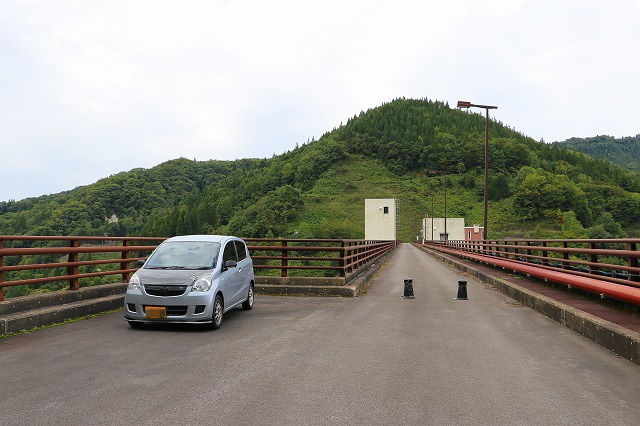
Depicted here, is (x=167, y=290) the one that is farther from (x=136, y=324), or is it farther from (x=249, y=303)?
(x=249, y=303)

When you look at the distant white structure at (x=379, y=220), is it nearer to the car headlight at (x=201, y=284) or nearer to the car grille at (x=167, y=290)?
the car headlight at (x=201, y=284)

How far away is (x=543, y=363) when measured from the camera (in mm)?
6281

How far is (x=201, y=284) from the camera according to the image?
334 inches

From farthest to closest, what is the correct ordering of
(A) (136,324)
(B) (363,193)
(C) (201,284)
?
(B) (363,193), (A) (136,324), (C) (201,284)

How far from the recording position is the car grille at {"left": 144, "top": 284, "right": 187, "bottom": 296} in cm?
838

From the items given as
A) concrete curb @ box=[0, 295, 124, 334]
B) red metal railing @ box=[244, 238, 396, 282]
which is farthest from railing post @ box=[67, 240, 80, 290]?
red metal railing @ box=[244, 238, 396, 282]

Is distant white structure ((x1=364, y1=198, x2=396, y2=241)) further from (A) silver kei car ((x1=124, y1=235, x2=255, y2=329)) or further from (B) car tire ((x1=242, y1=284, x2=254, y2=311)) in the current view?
(A) silver kei car ((x1=124, y1=235, x2=255, y2=329))

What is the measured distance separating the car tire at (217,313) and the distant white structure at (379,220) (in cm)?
7320

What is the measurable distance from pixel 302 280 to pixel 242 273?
3.76 meters

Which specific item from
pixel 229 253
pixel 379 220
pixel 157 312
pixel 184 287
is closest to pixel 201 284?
pixel 184 287

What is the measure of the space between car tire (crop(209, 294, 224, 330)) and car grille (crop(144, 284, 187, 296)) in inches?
22.7

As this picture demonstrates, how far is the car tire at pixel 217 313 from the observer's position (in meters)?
8.47

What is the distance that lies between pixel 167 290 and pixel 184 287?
0.93 ft

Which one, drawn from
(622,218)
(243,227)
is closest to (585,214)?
(622,218)
